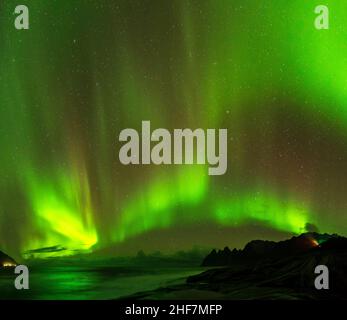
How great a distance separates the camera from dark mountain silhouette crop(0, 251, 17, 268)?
4.80 metres

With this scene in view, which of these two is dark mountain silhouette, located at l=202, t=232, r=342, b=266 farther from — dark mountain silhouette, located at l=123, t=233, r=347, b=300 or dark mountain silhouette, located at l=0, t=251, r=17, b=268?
dark mountain silhouette, located at l=0, t=251, r=17, b=268

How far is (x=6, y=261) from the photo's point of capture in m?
4.81

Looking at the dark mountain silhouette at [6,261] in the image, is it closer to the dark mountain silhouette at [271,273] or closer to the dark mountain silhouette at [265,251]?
the dark mountain silhouette at [271,273]

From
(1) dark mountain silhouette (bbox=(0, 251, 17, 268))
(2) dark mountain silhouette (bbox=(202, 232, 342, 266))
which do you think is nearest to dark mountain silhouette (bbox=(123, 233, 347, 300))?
(2) dark mountain silhouette (bbox=(202, 232, 342, 266))

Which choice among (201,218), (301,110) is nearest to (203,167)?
(201,218)

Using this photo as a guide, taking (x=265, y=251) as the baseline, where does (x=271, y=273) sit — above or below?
below

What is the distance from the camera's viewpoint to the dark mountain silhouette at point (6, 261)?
480 cm

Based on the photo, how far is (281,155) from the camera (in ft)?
15.9

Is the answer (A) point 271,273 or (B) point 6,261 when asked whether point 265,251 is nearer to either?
(A) point 271,273

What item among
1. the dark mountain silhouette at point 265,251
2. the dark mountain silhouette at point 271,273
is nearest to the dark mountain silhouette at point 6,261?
the dark mountain silhouette at point 271,273

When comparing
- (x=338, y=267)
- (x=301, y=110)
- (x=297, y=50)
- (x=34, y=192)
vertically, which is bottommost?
(x=338, y=267)

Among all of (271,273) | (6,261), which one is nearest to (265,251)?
(271,273)

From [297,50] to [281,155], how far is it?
0.55 m

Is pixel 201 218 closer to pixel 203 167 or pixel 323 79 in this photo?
pixel 203 167
